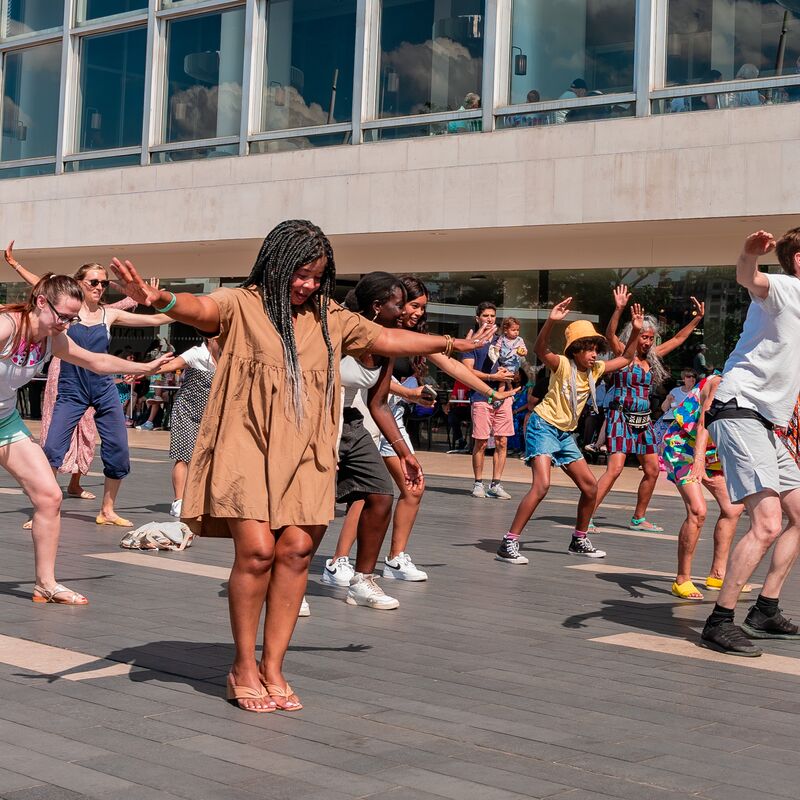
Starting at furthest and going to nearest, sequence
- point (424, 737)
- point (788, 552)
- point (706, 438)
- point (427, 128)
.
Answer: point (427, 128)
point (706, 438)
point (788, 552)
point (424, 737)

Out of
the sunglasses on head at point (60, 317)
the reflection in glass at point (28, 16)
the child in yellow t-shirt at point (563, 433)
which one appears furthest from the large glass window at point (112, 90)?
the sunglasses on head at point (60, 317)

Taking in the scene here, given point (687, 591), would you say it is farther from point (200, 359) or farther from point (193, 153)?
point (193, 153)

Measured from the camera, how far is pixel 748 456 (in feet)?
20.5

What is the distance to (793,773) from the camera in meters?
4.26

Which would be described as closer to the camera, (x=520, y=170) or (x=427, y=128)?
(x=520, y=170)

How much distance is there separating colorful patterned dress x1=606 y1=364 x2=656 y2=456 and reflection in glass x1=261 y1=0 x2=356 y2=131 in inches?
467

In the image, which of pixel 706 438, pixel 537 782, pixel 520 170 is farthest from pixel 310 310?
pixel 520 170

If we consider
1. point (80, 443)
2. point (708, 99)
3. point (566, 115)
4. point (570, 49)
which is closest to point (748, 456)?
point (80, 443)

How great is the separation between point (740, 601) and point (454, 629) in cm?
229

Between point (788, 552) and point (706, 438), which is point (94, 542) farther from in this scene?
point (788, 552)

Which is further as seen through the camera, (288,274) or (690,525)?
(690,525)

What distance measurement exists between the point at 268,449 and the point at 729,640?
2.73 meters

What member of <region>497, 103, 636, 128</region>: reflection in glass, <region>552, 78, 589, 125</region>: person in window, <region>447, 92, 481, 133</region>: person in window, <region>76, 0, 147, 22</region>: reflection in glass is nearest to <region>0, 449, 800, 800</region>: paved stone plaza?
<region>497, 103, 636, 128</region>: reflection in glass

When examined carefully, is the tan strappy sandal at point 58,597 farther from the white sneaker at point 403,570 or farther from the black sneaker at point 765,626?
the black sneaker at point 765,626
